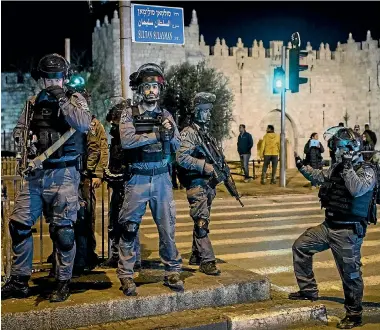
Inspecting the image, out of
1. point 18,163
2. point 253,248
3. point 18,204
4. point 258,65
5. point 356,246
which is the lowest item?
point 253,248

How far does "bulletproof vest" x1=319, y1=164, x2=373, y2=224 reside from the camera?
5.54 meters

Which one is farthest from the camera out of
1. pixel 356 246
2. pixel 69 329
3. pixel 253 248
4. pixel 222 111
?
pixel 222 111

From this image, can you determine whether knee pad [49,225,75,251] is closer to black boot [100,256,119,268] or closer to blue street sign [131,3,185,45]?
black boot [100,256,119,268]

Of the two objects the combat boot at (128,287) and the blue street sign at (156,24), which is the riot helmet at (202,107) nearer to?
the blue street sign at (156,24)

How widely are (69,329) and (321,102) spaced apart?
39.3m

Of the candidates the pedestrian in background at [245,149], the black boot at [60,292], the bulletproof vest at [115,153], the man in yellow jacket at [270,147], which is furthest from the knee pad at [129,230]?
the pedestrian in background at [245,149]

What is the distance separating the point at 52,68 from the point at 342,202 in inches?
112

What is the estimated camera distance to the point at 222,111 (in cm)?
3444

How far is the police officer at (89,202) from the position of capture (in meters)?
6.38

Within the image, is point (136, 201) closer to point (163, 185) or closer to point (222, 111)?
point (163, 185)

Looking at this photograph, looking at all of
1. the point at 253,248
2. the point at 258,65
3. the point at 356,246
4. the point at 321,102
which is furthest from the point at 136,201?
the point at 321,102

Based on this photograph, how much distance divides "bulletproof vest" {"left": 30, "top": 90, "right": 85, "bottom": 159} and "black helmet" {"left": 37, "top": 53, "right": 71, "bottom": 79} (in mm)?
160

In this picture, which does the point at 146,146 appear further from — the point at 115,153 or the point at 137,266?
the point at 137,266

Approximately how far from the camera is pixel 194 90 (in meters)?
32.7
